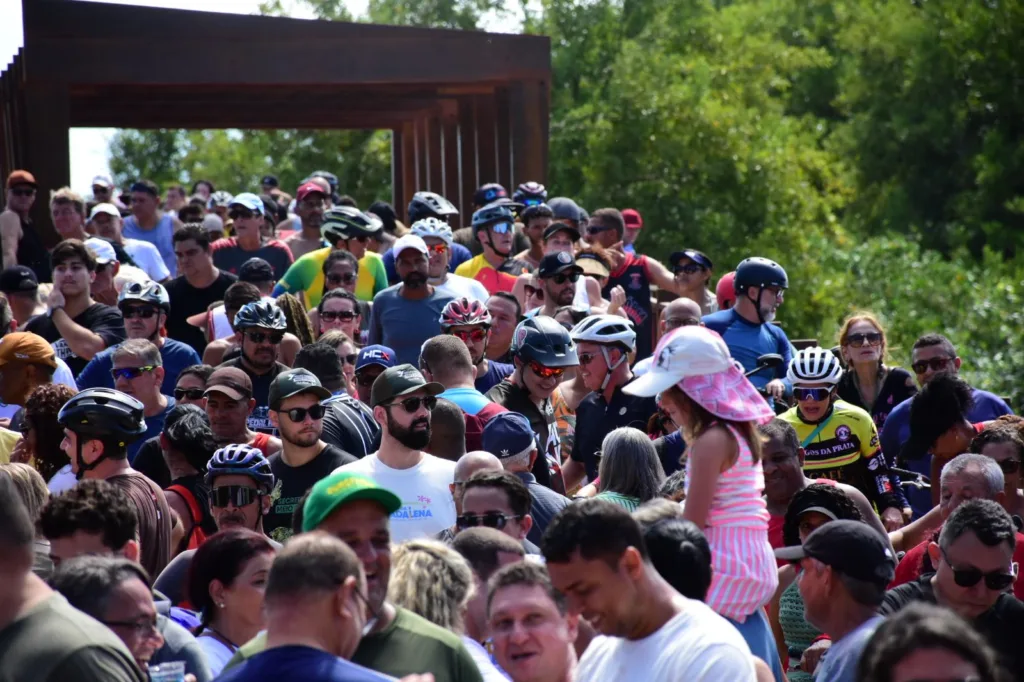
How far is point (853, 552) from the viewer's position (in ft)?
17.4

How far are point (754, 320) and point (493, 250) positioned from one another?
2.58m

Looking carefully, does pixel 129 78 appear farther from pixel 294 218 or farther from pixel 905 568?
pixel 905 568

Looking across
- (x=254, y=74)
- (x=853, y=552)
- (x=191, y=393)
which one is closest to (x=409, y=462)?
(x=191, y=393)

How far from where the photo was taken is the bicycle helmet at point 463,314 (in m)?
9.50

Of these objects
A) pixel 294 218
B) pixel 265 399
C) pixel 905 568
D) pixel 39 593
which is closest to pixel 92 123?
pixel 294 218

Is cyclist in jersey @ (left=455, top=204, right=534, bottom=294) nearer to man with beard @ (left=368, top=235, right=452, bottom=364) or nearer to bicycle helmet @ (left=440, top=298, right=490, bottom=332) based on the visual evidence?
man with beard @ (left=368, top=235, right=452, bottom=364)

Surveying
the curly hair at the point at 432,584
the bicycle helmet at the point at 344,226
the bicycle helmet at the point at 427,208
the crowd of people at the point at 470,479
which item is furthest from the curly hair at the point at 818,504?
the bicycle helmet at the point at 427,208

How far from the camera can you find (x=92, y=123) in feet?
74.1

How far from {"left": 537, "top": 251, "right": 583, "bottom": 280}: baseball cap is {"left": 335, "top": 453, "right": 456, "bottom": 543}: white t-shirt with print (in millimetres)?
3912

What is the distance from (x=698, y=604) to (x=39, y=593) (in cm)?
184

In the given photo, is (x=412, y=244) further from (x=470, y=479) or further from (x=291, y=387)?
(x=470, y=479)

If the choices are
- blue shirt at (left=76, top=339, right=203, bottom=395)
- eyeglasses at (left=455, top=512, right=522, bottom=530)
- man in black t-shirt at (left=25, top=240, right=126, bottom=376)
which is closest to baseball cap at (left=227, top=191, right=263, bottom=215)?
man in black t-shirt at (left=25, top=240, right=126, bottom=376)

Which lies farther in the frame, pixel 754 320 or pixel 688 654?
pixel 754 320

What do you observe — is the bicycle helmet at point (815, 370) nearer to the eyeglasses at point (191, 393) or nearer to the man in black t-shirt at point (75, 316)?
the eyeglasses at point (191, 393)
